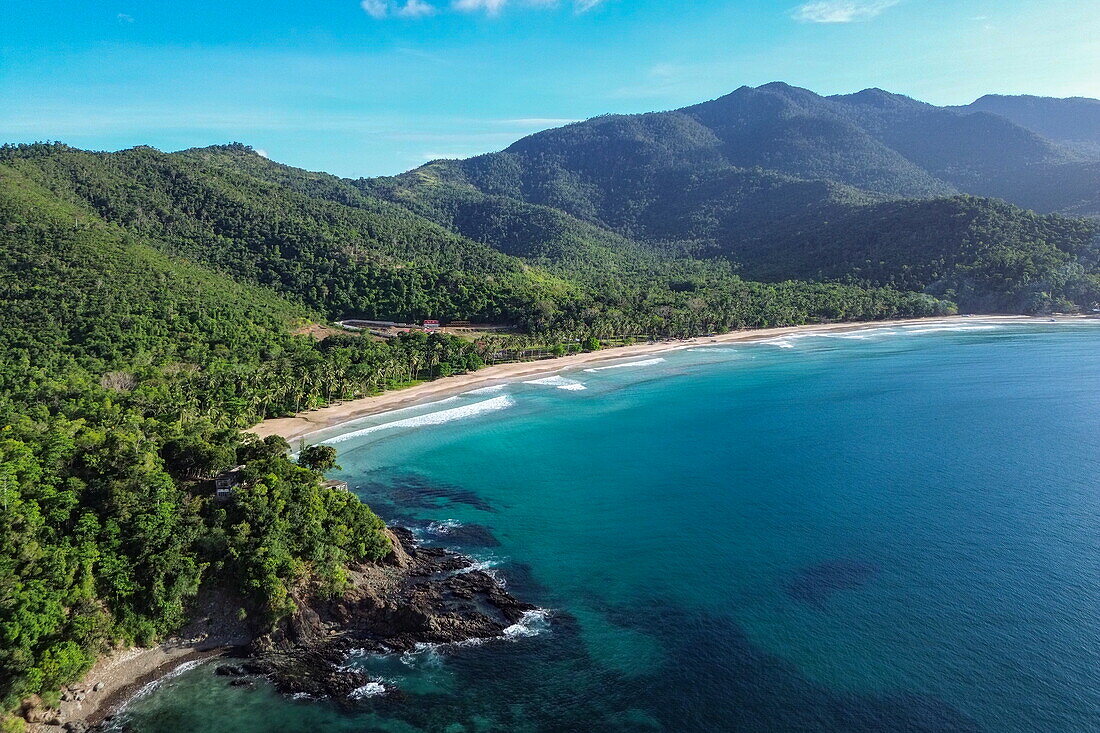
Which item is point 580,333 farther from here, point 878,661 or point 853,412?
point 878,661

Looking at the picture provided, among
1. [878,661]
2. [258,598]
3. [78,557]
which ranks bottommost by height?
[878,661]

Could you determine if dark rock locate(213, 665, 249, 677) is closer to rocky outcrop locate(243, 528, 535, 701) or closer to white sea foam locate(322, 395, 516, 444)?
rocky outcrop locate(243, 528, 535, 701)

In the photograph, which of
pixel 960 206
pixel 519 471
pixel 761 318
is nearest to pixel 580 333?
pixel 761 318

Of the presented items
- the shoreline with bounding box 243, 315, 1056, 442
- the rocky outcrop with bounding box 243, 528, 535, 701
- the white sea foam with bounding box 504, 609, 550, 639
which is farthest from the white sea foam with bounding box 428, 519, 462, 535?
the shoreline with bounding box 243, 315, 1056, 442

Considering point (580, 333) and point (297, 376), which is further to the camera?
point (580, 333)

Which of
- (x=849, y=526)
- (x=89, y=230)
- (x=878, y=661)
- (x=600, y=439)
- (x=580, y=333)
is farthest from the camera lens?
(x=580, y=333)

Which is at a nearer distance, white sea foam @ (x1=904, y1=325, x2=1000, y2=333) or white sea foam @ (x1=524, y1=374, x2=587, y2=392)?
white sea foam @ (x1=524, y1=374, x2=587, y2=392)

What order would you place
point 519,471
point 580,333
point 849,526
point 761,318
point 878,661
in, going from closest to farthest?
point 878,661, point 849,526, point 519,471, point 580,333, point 761,318
